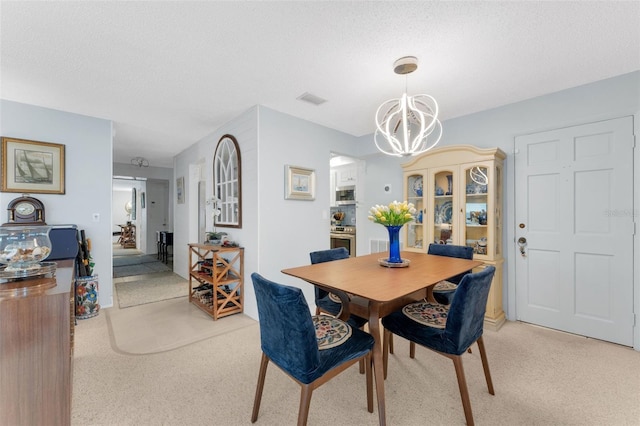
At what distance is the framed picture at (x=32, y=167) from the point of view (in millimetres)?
2947

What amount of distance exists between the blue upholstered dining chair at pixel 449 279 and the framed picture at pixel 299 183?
1.63m

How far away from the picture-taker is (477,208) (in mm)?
3188

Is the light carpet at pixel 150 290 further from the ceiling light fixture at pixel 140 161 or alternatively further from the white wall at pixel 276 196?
the ceiling light fixture at pixel 140 161

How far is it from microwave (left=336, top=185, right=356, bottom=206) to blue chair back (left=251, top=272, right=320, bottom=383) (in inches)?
151

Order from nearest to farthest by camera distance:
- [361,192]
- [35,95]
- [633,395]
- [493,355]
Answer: [633,395] → [493,355] → [35,95] → [361,192]

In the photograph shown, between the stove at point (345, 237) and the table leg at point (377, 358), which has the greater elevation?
the stove at point (345, 237)

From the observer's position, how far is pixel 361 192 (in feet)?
15.7

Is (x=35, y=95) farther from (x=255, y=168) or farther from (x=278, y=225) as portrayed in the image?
(x=278, y=225)

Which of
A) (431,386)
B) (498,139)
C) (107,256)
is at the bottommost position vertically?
(431,386)

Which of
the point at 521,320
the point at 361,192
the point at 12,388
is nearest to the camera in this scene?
the point at 12,388

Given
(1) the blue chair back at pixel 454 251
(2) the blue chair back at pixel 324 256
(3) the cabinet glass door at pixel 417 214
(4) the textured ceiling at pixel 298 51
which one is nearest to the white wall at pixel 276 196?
(4) the textured ceiling at pixel 298 51

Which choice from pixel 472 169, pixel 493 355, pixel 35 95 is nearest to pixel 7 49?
pixel 35 95

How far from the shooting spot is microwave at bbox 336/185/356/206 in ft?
16.9

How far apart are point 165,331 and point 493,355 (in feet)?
10.4
